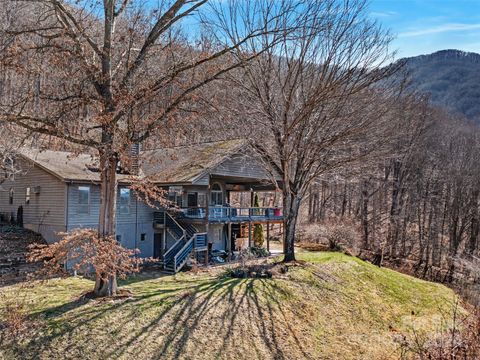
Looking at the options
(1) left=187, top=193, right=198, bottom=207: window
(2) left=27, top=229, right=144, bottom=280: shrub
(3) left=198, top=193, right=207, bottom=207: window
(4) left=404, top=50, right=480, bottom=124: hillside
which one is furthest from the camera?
(4) left=404, top=50, right=480, bottom=124: hillside

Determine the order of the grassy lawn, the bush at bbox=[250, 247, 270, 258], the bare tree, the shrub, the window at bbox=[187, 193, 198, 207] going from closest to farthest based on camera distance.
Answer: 1. the grassy lawn
2. the shrub
3. the bare tree
4. the bush at bbox=[250, 247, 270, 258]
5. the window at bbox=[187, 193, 198, 207]

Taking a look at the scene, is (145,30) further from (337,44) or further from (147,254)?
(147,254)

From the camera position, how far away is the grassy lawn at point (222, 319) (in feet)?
34.8

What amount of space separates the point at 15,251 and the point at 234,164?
12002mm

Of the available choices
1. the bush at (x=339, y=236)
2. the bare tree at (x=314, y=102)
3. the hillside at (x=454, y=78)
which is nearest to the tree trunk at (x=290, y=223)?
the bare tree at (x=314, y=102)

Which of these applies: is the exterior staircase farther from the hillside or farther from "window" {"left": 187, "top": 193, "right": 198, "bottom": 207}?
the hillside

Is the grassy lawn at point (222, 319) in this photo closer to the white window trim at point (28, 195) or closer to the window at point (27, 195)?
the white window trim at point (28, 195)

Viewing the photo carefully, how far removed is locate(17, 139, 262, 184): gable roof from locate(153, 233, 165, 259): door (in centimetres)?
354

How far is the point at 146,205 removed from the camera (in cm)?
2289

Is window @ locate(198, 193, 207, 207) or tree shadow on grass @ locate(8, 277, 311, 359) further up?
window @ locate(198, 193, 207, 207)

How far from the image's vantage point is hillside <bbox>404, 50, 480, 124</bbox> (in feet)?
212

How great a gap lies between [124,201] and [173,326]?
11.1m

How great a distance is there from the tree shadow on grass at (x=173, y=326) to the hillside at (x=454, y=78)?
179ft

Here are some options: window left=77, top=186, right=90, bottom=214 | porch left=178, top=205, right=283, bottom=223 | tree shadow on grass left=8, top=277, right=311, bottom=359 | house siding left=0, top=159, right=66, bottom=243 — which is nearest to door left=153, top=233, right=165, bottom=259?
porch left=178, top=205, right=283, bottom=223
